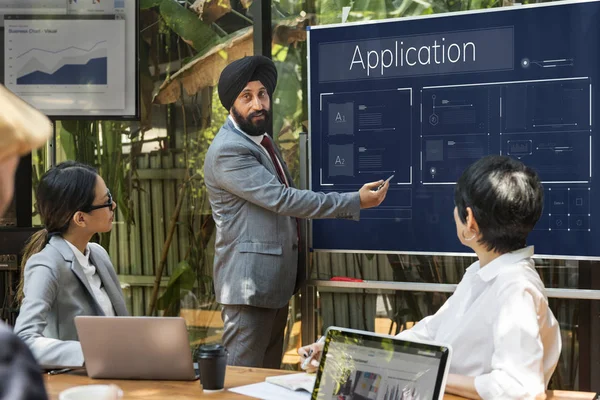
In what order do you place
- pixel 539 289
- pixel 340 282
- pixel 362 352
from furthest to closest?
pixel 340 282 < pixel 539 289 < pixel 362 352

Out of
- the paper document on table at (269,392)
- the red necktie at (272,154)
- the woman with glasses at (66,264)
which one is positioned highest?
the red necktie at (272,154)

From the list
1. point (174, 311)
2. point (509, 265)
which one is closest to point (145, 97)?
point (174, 311)

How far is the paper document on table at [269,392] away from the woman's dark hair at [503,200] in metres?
0.61

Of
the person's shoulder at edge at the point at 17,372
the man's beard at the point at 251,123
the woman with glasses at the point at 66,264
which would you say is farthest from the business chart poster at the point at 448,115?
the person's shoulder at edge at the point at 17,372

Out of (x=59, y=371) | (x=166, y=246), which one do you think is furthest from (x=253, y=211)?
(x=59, y=371)

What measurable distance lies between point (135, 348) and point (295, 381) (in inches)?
16.8

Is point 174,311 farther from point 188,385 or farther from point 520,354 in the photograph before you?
point 520,354

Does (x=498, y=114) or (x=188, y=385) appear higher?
(x=498, y=114)

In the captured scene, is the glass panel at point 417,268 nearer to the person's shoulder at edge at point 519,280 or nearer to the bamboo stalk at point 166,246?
the bamboo stalk at point 166,246

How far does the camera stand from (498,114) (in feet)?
12.3

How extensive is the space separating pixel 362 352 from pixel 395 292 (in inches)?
97.1

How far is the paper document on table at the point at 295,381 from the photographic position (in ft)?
6.91

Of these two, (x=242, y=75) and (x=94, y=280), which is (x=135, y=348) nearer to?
(x=94, y=280)

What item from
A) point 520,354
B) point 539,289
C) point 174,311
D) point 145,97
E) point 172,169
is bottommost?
point 174,311
